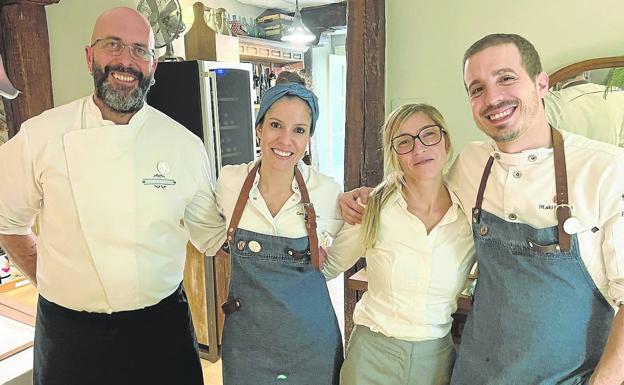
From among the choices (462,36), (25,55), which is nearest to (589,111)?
(462,36)

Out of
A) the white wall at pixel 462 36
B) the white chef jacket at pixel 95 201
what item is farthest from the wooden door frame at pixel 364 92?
the white chef jacket at pixel 95 201

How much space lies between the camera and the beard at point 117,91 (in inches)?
57.3

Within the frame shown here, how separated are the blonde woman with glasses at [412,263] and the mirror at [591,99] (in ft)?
3.02

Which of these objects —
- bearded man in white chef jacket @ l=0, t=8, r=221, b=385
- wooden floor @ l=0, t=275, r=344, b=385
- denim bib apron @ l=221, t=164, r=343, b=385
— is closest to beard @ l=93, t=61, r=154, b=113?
bearded man in white chef jacket @ l=0, t=8, r=221, b=385

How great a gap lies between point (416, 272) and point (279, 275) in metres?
0.40

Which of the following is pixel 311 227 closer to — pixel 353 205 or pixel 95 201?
pixel 353 205

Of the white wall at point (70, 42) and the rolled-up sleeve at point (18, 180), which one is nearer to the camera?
the rolled-up sleeve at point (18, 180)

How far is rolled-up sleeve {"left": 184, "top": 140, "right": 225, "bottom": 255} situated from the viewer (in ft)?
5.25

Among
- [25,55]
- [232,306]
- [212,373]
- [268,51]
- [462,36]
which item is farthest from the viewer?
[268,51]

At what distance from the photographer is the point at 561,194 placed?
1183mm

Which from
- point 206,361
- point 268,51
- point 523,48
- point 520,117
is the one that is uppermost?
point 268,51

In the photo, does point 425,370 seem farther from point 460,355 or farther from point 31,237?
point 31,237

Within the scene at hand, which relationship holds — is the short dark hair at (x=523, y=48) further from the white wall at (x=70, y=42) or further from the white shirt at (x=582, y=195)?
Result: the white wall at (x=70, y=42)

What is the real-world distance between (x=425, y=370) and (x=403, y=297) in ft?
0.69
